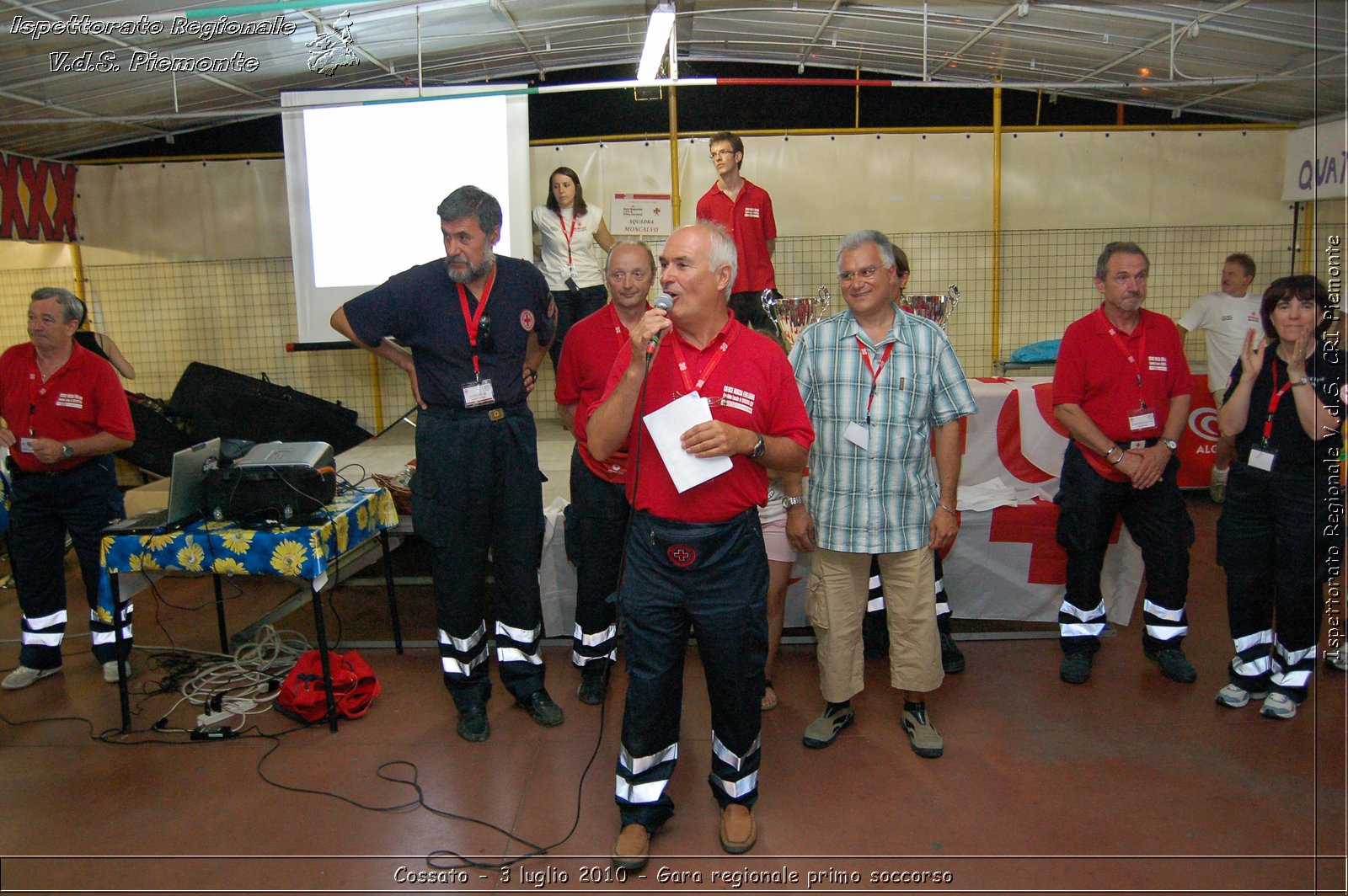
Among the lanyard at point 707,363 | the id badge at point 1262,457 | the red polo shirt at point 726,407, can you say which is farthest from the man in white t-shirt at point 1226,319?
the lanyard at point 707,363

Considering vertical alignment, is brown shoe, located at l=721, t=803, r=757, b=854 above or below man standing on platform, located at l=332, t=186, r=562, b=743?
below

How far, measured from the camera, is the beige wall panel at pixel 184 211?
747 cm

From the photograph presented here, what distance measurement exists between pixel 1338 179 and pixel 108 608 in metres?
7.67

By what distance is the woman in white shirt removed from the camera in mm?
6059

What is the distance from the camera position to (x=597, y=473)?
3.31 meters

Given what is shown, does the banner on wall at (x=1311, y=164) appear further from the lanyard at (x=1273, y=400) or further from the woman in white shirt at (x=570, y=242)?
the woman in white shirt at (x=570, y=242)

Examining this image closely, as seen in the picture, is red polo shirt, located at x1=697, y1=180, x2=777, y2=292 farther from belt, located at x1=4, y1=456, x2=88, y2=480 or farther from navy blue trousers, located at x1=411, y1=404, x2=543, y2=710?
belt, located at x1=4, y1=456, x2=88, y2=480

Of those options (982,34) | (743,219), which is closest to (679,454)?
(743,219)

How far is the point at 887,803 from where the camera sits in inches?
107

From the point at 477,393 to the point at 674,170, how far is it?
4.51 meters

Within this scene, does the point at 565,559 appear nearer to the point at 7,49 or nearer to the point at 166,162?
the point at 7,49

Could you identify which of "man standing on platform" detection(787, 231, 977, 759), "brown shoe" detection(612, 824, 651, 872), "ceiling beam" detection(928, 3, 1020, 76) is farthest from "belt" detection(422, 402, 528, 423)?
"ceiling beam" detection(928, 3, 1020, 76)

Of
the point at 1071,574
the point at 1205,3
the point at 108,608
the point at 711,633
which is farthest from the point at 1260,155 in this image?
the point at 108,608

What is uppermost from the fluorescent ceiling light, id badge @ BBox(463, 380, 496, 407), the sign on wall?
the fluorescent ceiling light
